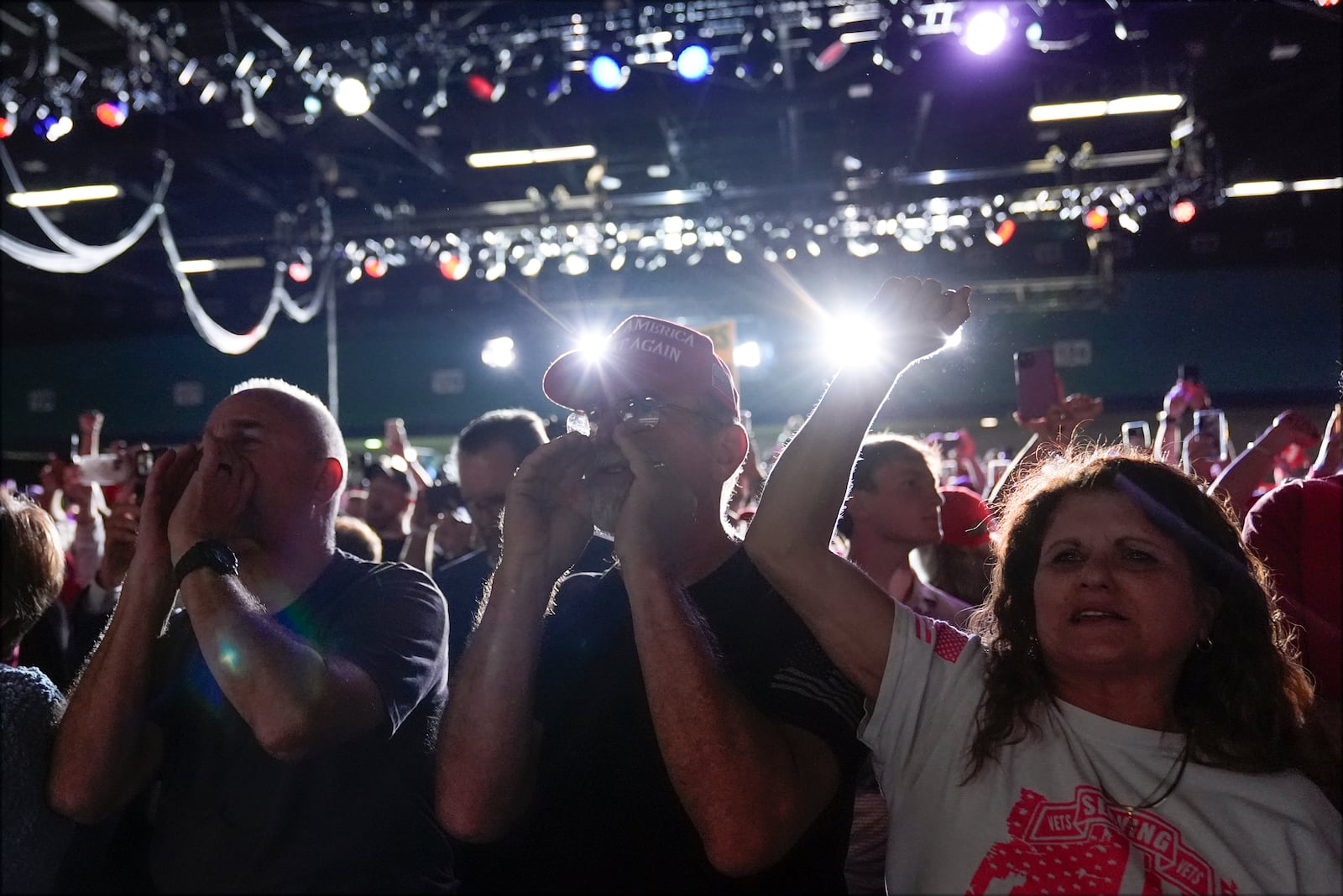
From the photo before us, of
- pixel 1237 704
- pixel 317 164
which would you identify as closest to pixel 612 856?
pixel 1237 704

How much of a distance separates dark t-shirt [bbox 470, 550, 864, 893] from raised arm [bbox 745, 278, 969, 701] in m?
0.07

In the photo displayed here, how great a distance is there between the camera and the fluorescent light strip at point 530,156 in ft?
28.2

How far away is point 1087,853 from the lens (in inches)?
46.4

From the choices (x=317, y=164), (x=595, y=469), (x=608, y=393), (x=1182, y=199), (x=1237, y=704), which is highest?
(x=317, y=164)

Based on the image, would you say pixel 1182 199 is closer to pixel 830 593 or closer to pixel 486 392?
pixel 830 593

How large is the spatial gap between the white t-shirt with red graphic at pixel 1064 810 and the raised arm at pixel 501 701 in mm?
528

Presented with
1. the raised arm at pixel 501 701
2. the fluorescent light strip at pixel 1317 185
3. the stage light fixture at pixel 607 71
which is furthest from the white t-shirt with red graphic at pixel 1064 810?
the fluorescent light strip at pixel 1317 185

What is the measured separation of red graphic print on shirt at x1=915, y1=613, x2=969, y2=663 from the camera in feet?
4.61

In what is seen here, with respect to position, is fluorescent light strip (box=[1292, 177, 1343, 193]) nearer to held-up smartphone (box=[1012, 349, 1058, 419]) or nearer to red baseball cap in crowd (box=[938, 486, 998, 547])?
red baseball cap in crowd (box=[938, 486, 998, 547])

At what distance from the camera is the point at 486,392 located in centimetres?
1264

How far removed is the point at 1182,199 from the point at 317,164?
7.71 meters

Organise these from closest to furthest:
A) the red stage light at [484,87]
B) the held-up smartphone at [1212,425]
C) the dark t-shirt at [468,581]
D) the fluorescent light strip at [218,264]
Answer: the dark t-shirt at [468,581] → the held-up smartphone at [1212,425] → the red stage light at [484,87] → the fluorescent light strip at [218,264]

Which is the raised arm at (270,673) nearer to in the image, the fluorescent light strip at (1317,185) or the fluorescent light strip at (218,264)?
the fluorescent light strip at (1317,185)

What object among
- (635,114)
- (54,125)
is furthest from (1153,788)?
(54,125)
